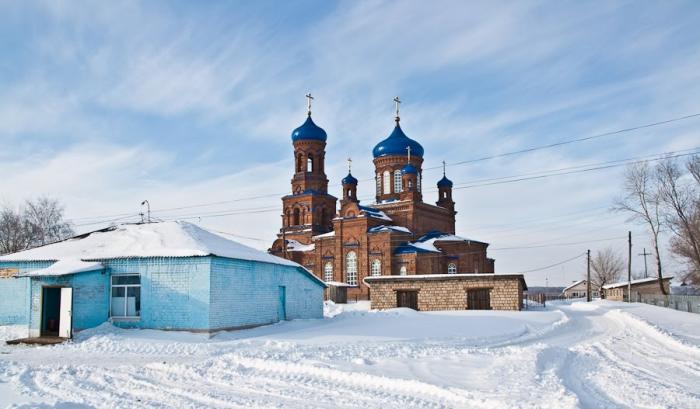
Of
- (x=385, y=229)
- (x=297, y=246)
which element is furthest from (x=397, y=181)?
(x=297, y=246)

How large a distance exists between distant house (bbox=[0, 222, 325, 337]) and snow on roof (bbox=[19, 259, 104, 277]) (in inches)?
1.2

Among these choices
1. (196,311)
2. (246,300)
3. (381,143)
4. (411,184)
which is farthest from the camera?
(381,143)

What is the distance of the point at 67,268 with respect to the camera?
19.0 metres

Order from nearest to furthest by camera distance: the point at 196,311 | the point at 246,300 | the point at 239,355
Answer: the point at 239,355
the point at 196,311
the point at 246,300

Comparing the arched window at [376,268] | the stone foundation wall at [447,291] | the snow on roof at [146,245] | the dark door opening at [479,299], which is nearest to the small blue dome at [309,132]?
the arched window at [376,268]

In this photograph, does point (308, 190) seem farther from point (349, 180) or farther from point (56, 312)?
point (56, 312)

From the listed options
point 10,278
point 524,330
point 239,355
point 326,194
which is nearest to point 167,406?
point 239,355

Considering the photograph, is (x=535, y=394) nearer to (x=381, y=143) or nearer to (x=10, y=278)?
(x=10, y=278)

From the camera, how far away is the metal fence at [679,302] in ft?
110

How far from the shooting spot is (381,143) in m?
49.6

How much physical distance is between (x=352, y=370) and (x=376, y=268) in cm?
3261

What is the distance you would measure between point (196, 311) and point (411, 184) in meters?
29.2

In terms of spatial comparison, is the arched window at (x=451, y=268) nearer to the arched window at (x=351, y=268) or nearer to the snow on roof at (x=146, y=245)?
the arched window at (x=351, y=268)

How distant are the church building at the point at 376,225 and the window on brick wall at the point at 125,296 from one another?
19646 millimetres
